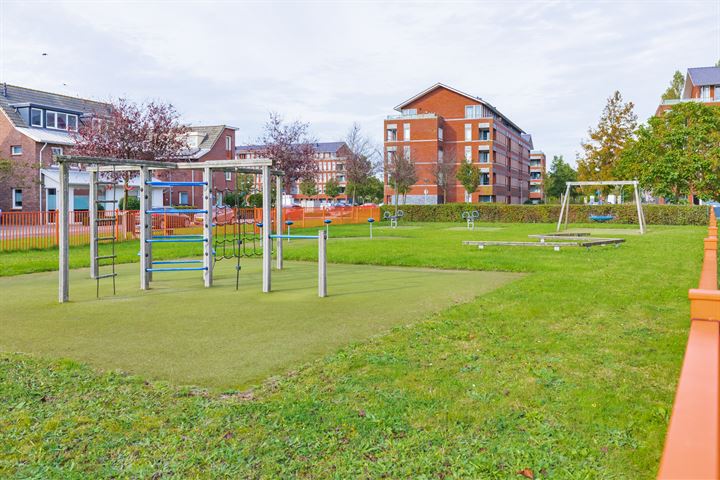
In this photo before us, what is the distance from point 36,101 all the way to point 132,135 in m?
23.9

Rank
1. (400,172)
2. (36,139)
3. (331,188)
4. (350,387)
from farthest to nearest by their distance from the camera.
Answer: (331,188) < (400,172) < (36,139) < (350,387)

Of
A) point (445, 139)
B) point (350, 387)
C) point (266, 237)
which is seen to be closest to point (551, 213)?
point (266, 237)

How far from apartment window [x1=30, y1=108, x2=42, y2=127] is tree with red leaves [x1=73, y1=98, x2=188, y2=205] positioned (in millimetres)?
18046

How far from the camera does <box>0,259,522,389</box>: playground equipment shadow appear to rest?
19.2 feet

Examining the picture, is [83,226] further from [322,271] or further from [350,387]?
[350,387]

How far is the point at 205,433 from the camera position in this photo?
396 cm

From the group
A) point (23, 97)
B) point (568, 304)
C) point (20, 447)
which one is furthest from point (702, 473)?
point (23, 97)


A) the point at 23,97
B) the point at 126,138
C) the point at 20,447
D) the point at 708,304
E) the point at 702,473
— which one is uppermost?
the point at 23,97

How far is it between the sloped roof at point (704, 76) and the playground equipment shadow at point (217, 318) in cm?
6416

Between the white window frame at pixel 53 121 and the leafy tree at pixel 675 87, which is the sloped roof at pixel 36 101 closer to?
the white window frame at pixel 53 121

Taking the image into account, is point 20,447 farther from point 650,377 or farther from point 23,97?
point 23,97

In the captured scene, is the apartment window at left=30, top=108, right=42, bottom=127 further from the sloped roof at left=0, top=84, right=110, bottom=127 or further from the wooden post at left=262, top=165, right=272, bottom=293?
the wooden post at left=262, top=165, right=272, bottom=293

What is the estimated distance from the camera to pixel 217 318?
795 centimetres

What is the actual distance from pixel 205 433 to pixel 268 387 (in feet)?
3.34
